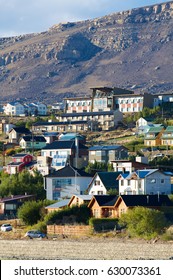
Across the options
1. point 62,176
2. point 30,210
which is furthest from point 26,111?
point 30,210

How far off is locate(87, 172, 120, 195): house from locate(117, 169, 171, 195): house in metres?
1.62

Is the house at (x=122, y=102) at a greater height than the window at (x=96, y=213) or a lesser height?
greater

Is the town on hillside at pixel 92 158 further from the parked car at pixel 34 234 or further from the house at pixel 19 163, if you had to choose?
the parked car at pixel 34 234

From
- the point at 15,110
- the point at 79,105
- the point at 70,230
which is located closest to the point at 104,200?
the point at 70,230

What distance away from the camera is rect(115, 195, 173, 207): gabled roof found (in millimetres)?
65062

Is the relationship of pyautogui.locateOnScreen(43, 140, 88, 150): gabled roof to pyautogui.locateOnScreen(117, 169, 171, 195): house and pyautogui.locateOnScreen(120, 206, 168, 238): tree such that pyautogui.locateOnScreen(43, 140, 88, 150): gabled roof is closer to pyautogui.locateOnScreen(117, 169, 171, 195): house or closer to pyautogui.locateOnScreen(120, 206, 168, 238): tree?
pyautogui.locateOnScreen(117, 169, 171, 195): house

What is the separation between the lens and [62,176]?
255 feet

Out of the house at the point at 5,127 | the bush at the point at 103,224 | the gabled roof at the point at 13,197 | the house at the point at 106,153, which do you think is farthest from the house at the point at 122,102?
the bush at the point at 103,224

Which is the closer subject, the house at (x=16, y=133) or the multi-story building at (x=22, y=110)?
the house at (x=16, y=133)

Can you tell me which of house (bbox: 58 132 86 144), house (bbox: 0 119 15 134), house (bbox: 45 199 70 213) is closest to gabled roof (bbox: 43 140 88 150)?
house (bbox: 58 132 86 144)

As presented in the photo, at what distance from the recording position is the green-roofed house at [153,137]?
97.1 meters

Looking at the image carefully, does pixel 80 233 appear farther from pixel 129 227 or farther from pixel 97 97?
pixel 97 97

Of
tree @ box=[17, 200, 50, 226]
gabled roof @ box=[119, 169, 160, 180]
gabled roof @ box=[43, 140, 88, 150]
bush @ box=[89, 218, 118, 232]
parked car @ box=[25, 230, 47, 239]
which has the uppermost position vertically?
gabled roof @ box=[43, 140, 88, 150]

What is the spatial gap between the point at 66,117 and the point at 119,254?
69.4 metres
